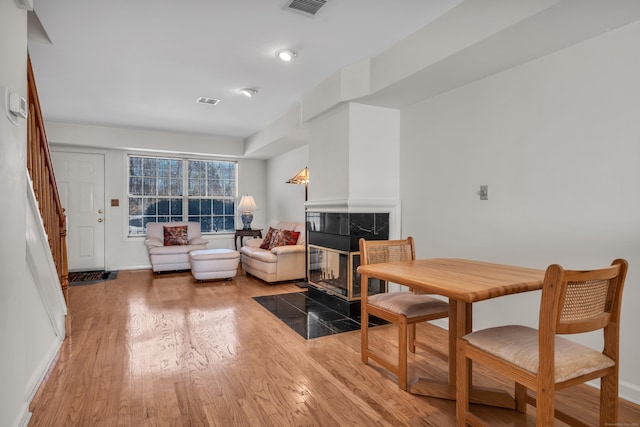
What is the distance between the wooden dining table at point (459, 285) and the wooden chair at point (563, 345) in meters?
0.22

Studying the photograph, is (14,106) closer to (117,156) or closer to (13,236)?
(13,236)

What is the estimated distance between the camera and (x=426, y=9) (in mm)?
2529

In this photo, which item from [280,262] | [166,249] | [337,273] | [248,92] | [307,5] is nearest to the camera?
[307,5]

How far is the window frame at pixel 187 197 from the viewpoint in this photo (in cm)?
665

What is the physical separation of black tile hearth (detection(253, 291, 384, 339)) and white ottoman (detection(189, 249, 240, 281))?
1.08m

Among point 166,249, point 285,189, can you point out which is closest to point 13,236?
point 166,249

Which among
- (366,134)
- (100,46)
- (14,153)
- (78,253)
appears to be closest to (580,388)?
(366,134)

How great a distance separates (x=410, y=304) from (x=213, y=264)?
363cm

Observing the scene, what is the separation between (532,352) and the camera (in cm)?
147

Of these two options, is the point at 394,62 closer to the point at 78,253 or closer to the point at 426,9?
the point at 426,9

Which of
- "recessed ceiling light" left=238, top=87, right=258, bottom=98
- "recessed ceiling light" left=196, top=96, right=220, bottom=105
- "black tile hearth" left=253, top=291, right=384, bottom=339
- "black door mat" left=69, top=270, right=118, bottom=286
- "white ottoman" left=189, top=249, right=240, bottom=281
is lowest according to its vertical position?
"black tile hearth" left=253, top=291, right=384, bottom=339

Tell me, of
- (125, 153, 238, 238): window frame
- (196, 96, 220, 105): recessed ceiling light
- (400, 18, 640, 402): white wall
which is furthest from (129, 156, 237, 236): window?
(400, 18, 640, 402): white wall

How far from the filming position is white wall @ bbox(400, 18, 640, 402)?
211cm

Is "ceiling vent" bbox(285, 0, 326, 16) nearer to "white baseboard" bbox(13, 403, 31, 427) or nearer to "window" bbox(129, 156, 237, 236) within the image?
"white baseboard" bbox(13, 403, 31, 427)
